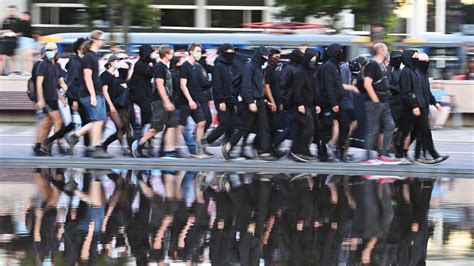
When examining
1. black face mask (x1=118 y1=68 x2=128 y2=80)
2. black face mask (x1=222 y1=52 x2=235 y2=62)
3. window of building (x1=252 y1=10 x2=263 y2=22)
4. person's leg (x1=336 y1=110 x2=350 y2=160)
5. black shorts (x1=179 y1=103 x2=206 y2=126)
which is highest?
window of building (x1=252 y1=10 x2=263 y2=22)

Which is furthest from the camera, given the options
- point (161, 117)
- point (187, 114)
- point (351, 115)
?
point (351, 115)

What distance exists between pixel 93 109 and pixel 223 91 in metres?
2.00

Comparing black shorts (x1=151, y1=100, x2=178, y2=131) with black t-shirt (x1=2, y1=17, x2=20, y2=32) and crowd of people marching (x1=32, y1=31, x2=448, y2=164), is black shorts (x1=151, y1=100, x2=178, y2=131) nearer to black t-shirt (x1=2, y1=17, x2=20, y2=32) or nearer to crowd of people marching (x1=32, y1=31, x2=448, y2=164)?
crowd of people marching (x1=32, y1=31, x2=448, y2=164)

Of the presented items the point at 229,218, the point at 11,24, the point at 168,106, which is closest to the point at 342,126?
the point at 168,106

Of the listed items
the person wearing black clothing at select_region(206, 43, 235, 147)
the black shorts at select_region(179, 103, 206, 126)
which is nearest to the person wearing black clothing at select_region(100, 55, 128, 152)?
the black shorts at select_region(179, 103, 206, 126)

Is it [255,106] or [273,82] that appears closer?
[255,106]

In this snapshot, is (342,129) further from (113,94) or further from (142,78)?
(113,94)

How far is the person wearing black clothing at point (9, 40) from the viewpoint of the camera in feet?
76.4

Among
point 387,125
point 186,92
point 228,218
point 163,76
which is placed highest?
point 163,76

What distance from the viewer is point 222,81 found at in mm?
15281

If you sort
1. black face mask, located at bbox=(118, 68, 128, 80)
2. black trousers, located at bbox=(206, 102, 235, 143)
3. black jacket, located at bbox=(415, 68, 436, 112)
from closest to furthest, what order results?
1. black jacket, located at bbox=(415, 68, 436, 112)
2. black trousers, located at bbox=(206, 102, 235, 143)
3. black face mask, located at bbox=(118, 68, 128, 80)

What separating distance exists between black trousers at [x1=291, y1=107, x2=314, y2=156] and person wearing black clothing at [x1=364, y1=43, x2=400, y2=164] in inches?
30.6

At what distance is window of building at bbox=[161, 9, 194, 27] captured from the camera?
3691 cm

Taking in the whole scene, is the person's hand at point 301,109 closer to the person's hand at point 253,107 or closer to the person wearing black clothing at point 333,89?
the person wearing black clothing at point 333,89
